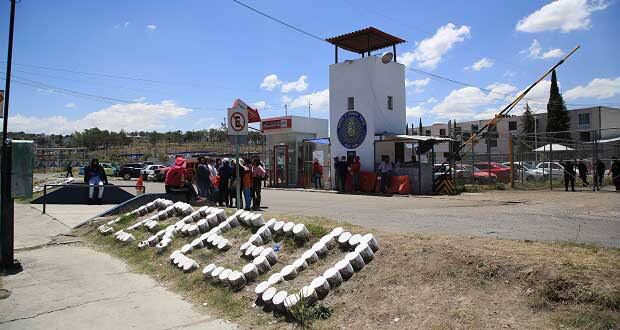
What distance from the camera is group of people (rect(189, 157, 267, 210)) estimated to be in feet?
48.7

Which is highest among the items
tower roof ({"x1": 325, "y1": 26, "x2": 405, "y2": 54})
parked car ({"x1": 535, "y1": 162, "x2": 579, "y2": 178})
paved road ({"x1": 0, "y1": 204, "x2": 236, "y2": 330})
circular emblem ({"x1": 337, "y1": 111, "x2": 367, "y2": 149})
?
tower roof ({"x1": 325, "y1": 26, "x2": 405, "y2": 54})

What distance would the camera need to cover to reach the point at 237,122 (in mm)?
10602

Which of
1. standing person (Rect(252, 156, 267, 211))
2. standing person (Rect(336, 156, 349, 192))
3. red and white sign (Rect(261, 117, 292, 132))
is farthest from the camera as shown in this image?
red and white sign (Rect(261, 117, 292, 132))

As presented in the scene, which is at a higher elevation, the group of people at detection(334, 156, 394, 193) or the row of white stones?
the group of people at detection(334, 156, 394, 193)

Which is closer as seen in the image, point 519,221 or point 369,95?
point 519,221

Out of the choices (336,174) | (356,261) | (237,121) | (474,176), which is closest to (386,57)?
(336,174)

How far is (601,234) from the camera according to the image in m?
8.73

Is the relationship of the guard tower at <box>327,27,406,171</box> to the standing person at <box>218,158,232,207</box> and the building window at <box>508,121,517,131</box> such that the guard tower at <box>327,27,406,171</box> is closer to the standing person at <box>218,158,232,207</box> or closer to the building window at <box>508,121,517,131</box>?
the standing person at <box>218,158,232,207</box>

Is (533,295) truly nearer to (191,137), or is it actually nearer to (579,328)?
(579,328)

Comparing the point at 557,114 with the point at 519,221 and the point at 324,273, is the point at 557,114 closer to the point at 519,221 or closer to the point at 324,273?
the point at 519,221

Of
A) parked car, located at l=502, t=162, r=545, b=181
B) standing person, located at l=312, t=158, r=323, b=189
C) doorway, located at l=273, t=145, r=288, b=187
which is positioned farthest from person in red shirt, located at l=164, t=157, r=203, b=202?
parked car, located at l=502, t=162, r=545, b=181

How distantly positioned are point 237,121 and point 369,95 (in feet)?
49.1

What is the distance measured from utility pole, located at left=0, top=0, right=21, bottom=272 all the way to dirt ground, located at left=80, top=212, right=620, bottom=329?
3.88m

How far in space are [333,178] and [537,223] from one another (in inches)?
624
